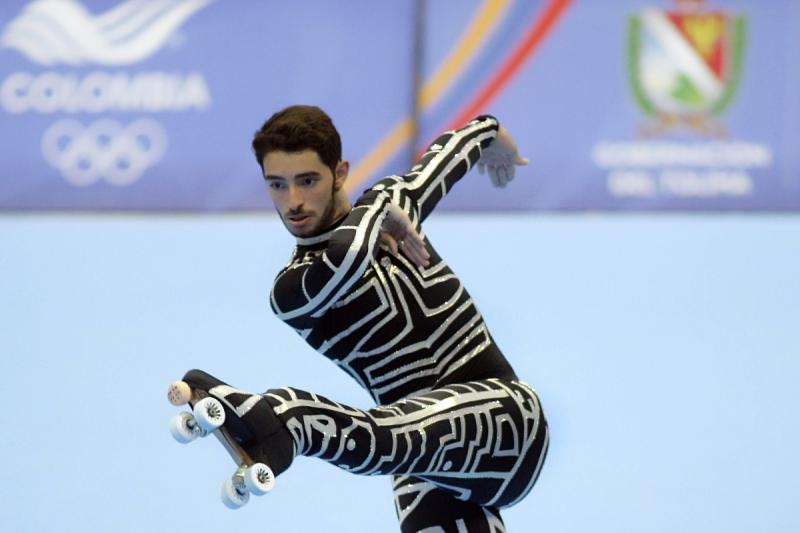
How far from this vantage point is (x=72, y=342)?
7.06 m

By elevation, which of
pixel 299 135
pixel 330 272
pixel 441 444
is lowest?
pixel 441 444

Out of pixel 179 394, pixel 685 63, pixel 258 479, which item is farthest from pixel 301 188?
pixel 685 63

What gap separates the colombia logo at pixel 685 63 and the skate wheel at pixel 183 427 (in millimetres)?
7881

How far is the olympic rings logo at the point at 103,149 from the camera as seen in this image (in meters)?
9.66

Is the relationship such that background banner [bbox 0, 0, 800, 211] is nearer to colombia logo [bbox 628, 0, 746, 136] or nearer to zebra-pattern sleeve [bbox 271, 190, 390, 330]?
colombia logo [bbox 628, 0, 746, 136]

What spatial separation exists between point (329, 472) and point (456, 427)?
7.68ft

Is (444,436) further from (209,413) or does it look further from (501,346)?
(501,346)

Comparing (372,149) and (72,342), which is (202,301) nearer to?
(72,342)

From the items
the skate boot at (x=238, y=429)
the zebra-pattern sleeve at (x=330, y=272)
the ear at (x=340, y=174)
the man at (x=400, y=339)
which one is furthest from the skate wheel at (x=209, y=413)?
the ear at (x=340, y=174)

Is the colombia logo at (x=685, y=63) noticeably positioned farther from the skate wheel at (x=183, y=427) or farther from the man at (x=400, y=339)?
the skate wheel at (x=183, y=427)

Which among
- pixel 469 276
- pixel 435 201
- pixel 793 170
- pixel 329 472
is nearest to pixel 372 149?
pixel 469 276

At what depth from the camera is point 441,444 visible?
10.3 ft

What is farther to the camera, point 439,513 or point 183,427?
point 439,513

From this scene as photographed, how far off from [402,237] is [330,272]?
13.2 inches
